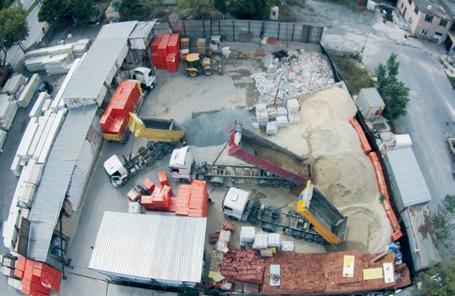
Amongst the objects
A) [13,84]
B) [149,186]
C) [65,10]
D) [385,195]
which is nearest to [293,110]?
[385,195]

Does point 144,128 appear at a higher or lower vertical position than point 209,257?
higher

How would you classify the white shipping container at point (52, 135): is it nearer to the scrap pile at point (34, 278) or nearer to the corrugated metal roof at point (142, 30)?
the scrap pile at point (34, 278)

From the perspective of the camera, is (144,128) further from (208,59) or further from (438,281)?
(438,281)

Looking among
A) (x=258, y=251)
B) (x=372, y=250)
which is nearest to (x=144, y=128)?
(x=258, y=251)

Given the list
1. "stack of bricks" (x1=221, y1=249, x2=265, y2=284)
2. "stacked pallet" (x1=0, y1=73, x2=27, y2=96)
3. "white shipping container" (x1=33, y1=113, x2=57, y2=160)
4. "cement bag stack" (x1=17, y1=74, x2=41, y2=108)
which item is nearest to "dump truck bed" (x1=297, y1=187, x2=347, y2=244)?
"stack of bricks" (x1=221, y1=249, x2=265, y2=284)

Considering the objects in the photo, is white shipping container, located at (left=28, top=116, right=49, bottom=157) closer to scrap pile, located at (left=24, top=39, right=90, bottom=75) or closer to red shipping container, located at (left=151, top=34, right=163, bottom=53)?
scrap pile, located at (left=24, top=39, right=90, bottom=75)

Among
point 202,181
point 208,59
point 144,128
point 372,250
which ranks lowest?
point 372,250
